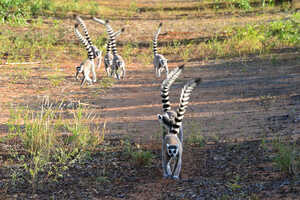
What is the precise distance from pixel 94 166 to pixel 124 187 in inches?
33.1

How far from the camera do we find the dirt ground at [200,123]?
601cm

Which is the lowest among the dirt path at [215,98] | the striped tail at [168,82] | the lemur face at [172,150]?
the dirt path at [215,98]

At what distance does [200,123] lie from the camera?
8852 millimetres

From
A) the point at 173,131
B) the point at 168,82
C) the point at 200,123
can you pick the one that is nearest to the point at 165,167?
the point at 173,131

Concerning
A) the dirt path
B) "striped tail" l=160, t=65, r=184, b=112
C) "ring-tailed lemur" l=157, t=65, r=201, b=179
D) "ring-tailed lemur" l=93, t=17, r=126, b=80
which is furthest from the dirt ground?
"striped tail" l=160, t=65, r=184, b=112

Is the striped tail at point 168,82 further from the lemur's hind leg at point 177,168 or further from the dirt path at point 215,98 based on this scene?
the dirt path at point 215,98

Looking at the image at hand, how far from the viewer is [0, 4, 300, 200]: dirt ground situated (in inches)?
237

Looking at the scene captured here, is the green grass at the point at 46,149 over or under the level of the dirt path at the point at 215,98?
over

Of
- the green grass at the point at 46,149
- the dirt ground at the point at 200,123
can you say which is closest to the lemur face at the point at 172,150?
the dirt ground at the point at 200,123

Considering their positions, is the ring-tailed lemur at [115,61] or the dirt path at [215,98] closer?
the dirt path at [215,98]

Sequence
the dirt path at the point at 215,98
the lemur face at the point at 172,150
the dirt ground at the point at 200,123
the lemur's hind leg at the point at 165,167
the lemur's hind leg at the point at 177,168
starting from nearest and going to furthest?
the dirt ground at the point at 200,123
the lemur face at the point at 172,150
the lemur's hind leg at the point at 177,168
the lemur's hind leg at the point at 165,167
the dirt path at the point at 215,98

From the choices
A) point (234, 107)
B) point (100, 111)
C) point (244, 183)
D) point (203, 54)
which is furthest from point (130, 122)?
point (203, 54)

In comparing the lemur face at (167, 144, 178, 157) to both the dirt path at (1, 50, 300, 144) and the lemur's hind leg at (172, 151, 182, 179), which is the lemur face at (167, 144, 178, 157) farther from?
the dirt path at (1, 50, 300, 144)

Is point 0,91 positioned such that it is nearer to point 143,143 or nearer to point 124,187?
point 143,143
